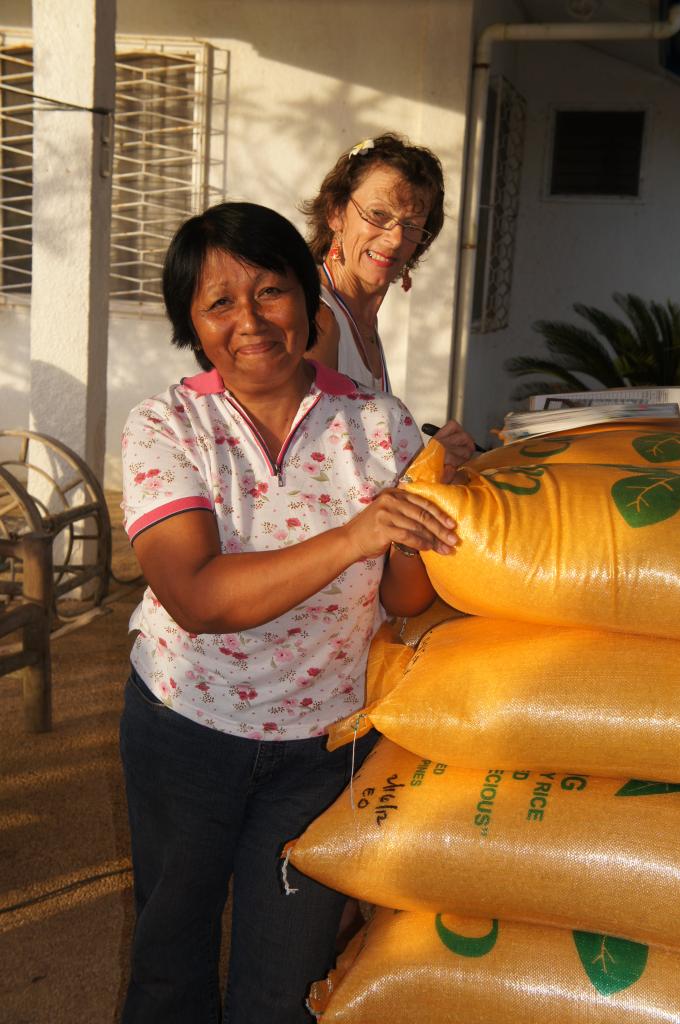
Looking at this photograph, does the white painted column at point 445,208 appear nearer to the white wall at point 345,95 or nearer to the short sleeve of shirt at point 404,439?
the white wall at point 345,95

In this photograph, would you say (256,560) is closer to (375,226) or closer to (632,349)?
(375,226)

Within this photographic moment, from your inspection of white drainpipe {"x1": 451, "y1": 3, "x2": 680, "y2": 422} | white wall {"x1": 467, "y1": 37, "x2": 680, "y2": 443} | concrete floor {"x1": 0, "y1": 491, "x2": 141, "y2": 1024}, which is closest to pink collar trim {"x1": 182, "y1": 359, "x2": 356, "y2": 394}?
concrete floor {"x1": 0, "y1": 491, "x2": 141, "y2": 1024}

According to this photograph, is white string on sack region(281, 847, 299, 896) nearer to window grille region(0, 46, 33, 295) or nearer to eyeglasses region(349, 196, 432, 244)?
eyeglasses region(349, 196, 432, 244)

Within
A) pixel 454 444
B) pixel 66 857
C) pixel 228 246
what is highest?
pixel 228 246

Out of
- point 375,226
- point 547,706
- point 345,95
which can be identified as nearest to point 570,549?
point 547,706

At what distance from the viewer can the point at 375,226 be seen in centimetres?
229

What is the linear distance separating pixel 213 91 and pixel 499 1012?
20.8 ft

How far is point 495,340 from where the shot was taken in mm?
8367

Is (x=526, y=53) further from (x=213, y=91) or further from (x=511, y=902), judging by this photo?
(x=511, y=902)

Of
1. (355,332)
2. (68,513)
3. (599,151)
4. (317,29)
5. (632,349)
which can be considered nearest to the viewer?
(355,332)

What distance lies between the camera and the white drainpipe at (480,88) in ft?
20.7

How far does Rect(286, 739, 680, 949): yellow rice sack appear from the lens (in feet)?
4.51

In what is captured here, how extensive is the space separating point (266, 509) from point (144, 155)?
19.5ft

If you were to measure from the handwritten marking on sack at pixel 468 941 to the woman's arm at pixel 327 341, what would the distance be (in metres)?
1.02
